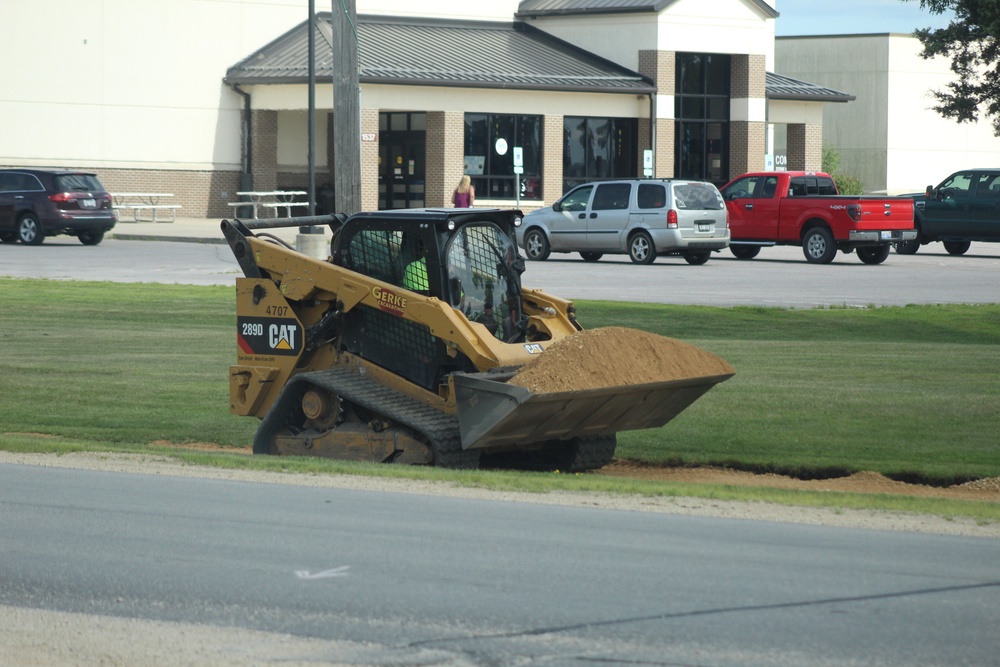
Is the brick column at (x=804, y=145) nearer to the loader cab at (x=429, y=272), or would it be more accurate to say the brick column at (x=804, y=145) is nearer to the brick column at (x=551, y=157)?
the brick column at (x=551, y=157)

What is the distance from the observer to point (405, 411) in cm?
1004

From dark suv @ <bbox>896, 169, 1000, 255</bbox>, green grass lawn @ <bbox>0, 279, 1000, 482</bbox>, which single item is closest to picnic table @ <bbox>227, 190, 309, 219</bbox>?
dark suv @ <bbox>896, 169, 1000, 255</bbox>

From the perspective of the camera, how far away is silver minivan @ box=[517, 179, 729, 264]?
31.6m

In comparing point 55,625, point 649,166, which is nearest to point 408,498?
point 55,625

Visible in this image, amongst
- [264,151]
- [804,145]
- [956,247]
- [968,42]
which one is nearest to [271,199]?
[264,151]

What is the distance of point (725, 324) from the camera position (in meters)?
20.0

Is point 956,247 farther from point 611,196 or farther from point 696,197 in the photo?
point 611,196

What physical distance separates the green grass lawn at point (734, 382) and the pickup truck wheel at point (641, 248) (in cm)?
999

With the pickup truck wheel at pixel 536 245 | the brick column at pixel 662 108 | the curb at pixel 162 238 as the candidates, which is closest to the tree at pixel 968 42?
the pickup truck wheel at pixel 536 245

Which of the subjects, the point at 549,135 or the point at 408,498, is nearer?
the point at 408,498

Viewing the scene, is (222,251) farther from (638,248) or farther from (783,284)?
(783,284)

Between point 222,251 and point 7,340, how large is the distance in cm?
1605

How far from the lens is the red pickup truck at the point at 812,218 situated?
3169cm

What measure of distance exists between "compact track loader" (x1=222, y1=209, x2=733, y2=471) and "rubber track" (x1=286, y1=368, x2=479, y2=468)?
0.04 feet
